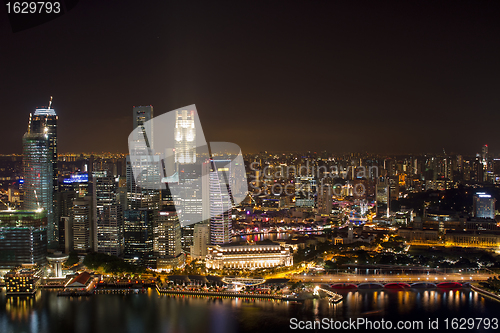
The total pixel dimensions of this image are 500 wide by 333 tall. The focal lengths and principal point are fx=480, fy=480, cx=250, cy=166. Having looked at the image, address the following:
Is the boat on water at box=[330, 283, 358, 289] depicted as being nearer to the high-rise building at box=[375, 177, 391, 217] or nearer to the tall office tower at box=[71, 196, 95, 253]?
the tall office tower at box=[71, 196, 95, 253]

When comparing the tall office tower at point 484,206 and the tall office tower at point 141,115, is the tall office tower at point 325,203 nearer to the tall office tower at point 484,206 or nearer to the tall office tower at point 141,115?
the tall office tower at point 484,206

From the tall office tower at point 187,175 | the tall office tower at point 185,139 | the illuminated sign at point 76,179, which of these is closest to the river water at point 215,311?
the tall office tower at point 187,175

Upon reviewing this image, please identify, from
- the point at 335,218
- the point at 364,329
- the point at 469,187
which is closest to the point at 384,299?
the point at 364,329

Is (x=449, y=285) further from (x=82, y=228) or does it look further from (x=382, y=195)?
(x=382, y=195)

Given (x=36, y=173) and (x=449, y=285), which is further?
(x=36, y=173)

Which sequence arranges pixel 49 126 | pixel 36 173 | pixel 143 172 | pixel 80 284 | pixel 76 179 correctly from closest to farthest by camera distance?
1. pixel 80 284
2. pixel 36 173
3. pixel 143 172
4. pixel 49 126
5. pixel 76 179

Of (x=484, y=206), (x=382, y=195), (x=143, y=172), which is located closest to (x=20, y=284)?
(x=143, y=172)
